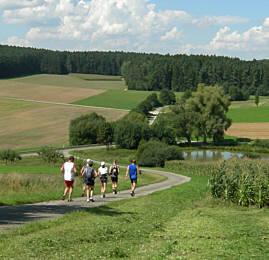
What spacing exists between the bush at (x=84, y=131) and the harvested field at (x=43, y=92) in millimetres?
49927

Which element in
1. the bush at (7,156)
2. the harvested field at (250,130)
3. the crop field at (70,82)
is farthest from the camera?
the crop field at (70,82)

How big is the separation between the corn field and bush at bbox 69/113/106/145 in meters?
65.9

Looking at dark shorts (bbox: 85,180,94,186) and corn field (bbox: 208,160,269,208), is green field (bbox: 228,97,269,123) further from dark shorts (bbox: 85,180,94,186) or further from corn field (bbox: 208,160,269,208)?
dark shorts (bbox: 85,180,94,186)

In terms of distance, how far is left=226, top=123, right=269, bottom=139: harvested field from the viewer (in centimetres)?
9625

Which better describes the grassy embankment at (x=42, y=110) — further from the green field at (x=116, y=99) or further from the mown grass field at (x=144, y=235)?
the mown grass field at (x=144, y=235)

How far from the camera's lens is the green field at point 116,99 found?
13562 cm

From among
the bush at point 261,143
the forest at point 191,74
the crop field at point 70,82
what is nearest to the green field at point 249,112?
the forest at point 191,74

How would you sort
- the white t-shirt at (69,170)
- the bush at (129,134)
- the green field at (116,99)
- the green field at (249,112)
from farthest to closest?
1. the green field at (116,99)
2. the green field at (249,112)
3. the bush at (129,134)
4. the white t-shirt at (69,170)

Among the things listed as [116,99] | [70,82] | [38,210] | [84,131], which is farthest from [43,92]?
[38,210]

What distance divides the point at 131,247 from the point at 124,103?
128 metres

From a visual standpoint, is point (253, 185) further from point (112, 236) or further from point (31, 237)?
point (31, 237)

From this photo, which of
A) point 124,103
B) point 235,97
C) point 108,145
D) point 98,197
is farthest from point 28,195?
point 235,97

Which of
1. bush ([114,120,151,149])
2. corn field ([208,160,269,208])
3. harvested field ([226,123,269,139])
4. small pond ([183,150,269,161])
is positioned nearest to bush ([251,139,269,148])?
harvested field ([226,123,269,139])

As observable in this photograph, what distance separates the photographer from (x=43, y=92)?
5896 inches
